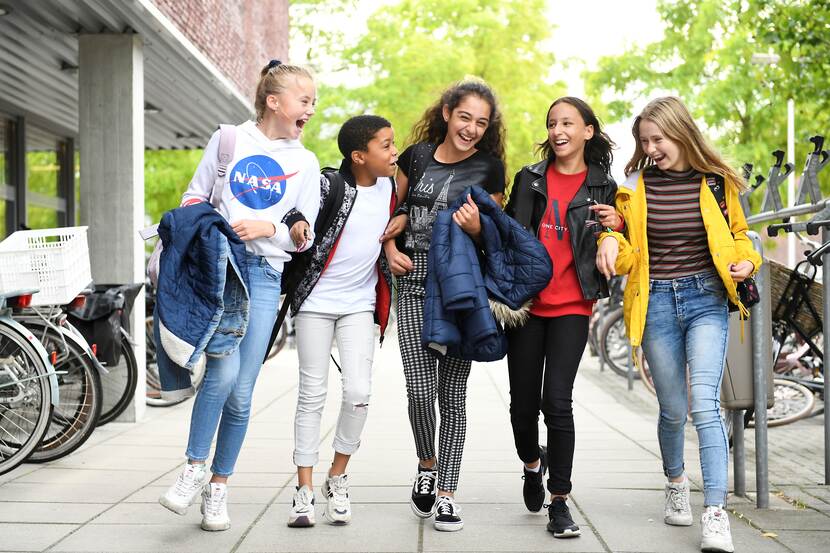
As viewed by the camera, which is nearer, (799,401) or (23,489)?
(23,489)

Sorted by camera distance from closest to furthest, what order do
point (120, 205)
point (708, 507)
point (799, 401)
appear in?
point (708, 507)
point (799, 401)
point (120, 205)

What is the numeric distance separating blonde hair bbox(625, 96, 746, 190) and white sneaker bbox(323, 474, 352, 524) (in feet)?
6.79

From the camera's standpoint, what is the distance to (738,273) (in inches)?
188

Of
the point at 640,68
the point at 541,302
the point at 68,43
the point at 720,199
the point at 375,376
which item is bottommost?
the point at 375,376

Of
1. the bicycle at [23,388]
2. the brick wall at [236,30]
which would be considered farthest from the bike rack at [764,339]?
the brick wall at [236,30]

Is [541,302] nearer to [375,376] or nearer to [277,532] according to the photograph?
[277,532]

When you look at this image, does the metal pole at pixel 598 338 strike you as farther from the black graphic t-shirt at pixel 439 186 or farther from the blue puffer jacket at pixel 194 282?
the blue puffer jacket at pixel 194 282

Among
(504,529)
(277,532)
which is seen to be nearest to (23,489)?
(277,532)

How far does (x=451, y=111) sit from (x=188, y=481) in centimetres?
197

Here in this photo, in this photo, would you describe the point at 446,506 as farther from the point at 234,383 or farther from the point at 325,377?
the point at 234,383

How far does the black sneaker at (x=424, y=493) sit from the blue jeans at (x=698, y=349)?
1114mm

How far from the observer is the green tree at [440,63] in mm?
25484

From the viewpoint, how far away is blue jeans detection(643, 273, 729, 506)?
4801mm

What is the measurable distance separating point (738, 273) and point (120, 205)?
18.1 feet
